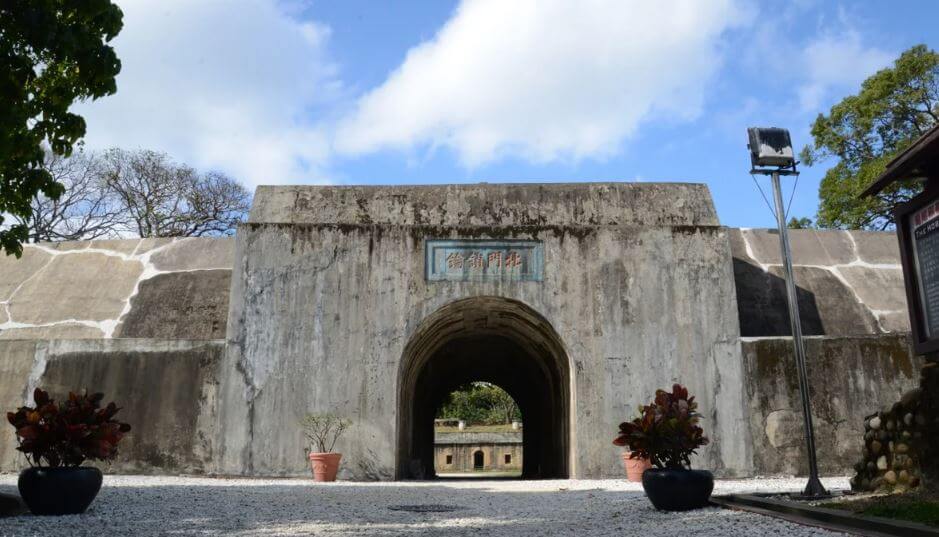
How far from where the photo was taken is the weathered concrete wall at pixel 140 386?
40.4 feet

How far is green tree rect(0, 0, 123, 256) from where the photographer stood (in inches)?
228

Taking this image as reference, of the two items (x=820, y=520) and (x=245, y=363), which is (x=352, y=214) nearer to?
(x=245, y=363)

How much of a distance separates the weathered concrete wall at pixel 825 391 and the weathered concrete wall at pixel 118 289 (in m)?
9.52

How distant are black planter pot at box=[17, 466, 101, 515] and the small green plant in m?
5.62

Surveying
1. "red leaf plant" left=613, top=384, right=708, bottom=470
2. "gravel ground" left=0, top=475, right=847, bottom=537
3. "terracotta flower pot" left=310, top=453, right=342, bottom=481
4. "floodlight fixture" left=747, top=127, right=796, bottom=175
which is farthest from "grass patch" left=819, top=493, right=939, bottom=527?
"terracotta flower pot" left=310, top=453, right=342, bottom=481

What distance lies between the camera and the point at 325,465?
461 inches

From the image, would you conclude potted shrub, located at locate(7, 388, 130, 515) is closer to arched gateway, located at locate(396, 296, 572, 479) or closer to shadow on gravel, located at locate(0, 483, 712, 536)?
shadow on gravel, located at locate(0, 483, 712, 536)

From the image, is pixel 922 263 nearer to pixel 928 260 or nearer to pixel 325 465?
pixel 928 260

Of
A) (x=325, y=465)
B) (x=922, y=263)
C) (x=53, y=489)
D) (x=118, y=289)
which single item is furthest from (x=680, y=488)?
(x=118, y=289)

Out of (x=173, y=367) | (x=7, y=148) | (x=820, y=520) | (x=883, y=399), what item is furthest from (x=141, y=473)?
(x=883, y=399)

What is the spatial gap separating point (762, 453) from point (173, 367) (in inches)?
381

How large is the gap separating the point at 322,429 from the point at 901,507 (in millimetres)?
8779

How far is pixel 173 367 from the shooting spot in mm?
12648

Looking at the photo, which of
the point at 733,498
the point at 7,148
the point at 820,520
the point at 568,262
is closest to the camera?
the point at 820,520
